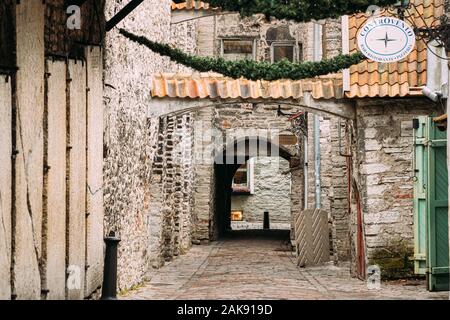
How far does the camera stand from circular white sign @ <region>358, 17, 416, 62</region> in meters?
10.1

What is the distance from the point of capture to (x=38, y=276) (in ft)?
23.8

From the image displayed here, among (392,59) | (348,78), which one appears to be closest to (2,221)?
(392,59)

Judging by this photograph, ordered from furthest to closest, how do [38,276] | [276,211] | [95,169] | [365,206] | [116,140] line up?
[276,211]
[365,206]
[116,140]
[95,169]
[38,276]

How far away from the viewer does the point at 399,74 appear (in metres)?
13.5

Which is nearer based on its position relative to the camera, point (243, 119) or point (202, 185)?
point (202, 185)

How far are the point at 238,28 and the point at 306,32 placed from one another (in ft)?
7.25

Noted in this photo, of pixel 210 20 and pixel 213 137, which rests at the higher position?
pixel 210 20

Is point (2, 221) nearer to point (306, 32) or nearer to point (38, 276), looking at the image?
point (38, 276)

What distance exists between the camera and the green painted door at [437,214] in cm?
1151

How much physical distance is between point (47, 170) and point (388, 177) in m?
7.35

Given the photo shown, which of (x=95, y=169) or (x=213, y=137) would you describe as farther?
(x=213, y=137)

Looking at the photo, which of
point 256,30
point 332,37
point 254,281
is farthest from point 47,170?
point 256,30

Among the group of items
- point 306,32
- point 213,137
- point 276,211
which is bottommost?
point 276,211

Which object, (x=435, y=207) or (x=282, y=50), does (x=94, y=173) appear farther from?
(x=282, y=50)
